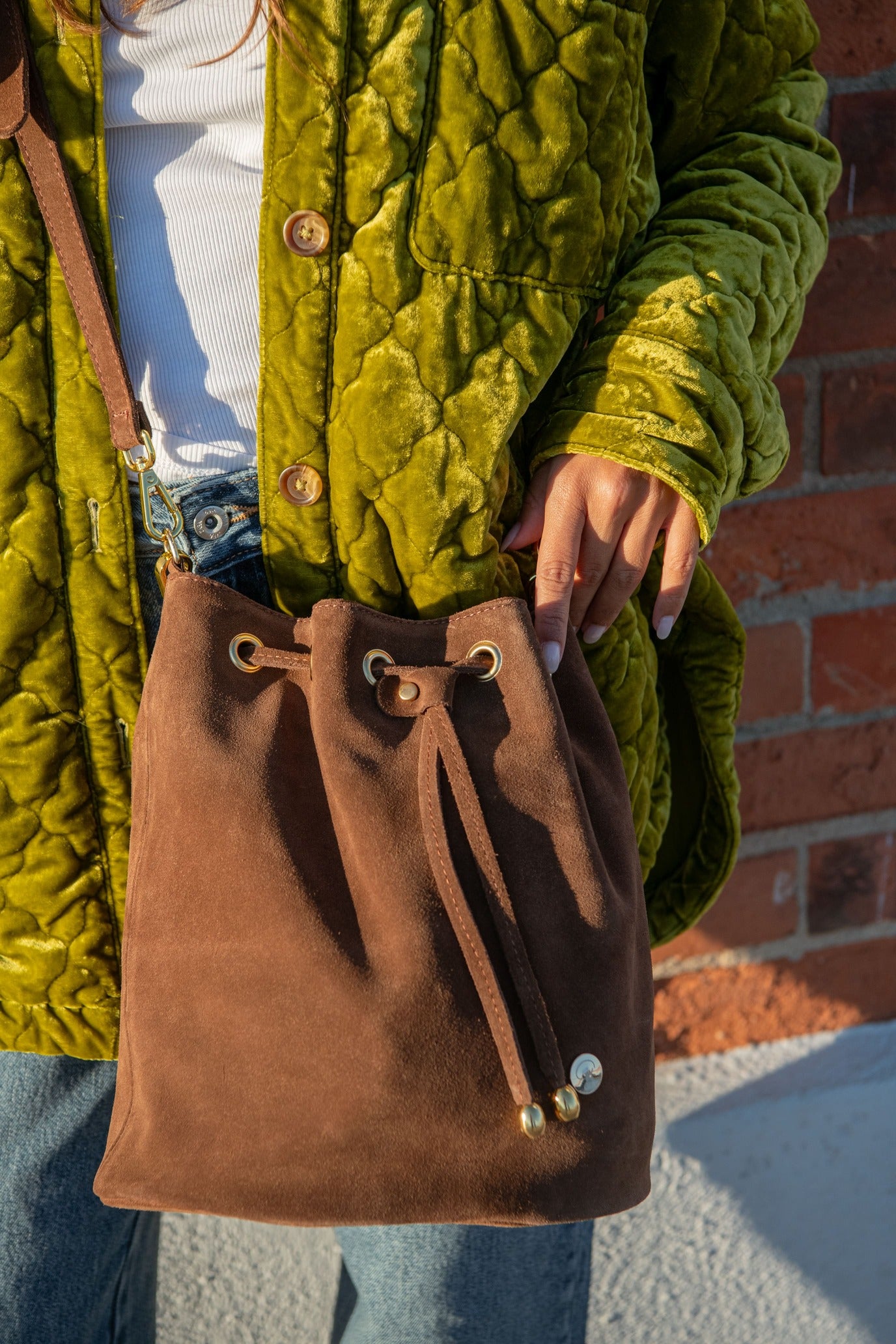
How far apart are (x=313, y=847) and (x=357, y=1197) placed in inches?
7.4

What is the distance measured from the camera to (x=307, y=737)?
0.60 meters

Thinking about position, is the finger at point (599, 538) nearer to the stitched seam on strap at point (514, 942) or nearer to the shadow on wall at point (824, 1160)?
the stitched seam on strap at point (514, 942)

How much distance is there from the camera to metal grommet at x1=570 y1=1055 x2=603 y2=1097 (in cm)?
57

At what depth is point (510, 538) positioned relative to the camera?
675 millimetres

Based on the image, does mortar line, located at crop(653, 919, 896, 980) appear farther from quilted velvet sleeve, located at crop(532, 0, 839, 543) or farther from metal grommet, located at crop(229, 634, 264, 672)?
metal grommet, located at crop(229, 634, 264, 672)

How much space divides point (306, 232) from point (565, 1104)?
0.51m

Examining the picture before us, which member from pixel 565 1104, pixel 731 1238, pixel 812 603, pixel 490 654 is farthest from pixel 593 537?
pixel 731 1238

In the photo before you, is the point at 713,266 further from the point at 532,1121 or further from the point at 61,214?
the point at 532,1121

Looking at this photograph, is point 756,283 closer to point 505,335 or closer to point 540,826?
point 505,335

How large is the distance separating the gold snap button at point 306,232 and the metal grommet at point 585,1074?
482mm

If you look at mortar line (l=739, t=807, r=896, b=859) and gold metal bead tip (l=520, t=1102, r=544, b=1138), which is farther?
mortar line (l=739, t=807, r=896, b=859)

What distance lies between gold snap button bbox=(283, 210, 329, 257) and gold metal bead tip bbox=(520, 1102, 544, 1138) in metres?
0.49

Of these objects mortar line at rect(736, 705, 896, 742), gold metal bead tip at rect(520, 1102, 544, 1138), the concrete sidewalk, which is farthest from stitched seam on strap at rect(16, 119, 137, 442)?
the concrete sidewalk

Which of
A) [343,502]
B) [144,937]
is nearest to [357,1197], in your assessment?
[144,937]
